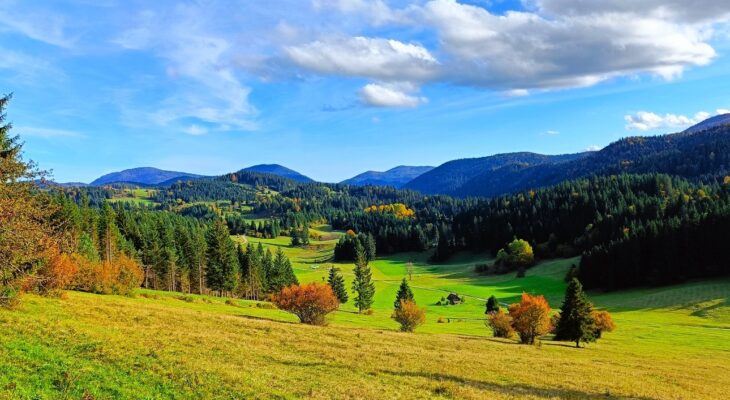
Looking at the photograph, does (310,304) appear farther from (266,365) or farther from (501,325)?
(266,365)

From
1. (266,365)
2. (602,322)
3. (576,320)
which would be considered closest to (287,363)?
(266,365)

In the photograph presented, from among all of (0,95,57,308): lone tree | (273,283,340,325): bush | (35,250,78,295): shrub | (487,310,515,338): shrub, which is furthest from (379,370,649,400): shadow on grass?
(487,310,515,338): shrub

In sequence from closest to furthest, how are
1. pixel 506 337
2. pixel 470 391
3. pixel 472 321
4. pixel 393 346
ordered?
pixel 470 391
pixel 393 346
pixel 506 337
pixel 472 321

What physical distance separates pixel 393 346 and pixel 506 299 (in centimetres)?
8217

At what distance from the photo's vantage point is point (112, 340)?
1043 inches

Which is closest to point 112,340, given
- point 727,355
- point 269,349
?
point 269,349

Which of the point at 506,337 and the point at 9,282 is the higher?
→ the point at 9,282

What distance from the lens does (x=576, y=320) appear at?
Result: 59.3 meters

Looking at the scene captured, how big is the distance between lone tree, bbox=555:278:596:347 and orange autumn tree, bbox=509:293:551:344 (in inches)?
130

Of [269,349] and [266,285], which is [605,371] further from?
[266,285]

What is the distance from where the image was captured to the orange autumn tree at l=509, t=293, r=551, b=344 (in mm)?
58562

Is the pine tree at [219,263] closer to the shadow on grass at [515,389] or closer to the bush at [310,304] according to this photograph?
the bush at [310,304]

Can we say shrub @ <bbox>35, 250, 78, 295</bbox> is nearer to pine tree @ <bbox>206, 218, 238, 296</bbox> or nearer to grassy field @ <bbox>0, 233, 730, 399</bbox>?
grassy field @ <bbox>0, 233, 730, 399</bbox>

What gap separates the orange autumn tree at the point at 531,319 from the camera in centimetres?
5856
